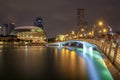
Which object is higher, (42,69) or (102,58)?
(102,58)

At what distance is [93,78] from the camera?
24.5m

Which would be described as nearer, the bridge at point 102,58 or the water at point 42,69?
the bridge at point 102,58

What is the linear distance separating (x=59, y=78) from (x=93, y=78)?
279 centimetres

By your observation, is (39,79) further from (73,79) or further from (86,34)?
(86,34)

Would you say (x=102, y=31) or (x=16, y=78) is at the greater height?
(x=102, y=31)

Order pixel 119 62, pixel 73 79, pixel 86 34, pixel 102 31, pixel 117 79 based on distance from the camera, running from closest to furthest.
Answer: pixel 117 79, pixel 119 62, pixel 73 79, pixel 102 31, pixel 86 34

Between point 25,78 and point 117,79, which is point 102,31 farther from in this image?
point 117,79

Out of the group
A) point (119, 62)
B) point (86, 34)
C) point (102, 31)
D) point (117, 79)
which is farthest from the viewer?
point (86, 34)

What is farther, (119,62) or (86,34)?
(86,34)

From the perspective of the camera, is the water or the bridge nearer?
the bridge

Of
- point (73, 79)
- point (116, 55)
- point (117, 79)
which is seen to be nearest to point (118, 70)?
point (117, 79)

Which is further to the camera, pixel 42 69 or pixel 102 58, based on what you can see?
pixel 42 69

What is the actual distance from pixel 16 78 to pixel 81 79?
17.4 ft

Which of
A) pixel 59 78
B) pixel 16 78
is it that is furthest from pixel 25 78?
pixel 59 78
